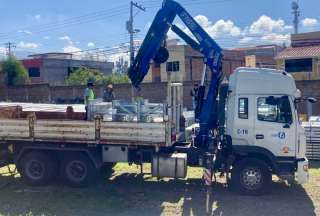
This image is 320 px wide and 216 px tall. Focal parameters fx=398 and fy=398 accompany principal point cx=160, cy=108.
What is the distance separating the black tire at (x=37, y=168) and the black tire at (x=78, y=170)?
1.04 feet

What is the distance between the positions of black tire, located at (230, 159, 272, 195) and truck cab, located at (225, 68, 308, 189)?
16cm

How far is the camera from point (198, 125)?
33.7 ft

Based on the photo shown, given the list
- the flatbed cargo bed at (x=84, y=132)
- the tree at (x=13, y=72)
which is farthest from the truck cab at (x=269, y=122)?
the tree at (x=13, y=72)

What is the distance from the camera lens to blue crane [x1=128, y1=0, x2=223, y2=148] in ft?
33.1

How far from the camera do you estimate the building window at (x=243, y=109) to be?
9273 mm

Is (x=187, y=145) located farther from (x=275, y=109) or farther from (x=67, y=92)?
(x=67, y=92)

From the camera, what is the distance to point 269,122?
921 cm

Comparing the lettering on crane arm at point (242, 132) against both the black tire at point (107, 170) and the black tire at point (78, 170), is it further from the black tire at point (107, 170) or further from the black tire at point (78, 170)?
the black tire at point (107, 170)

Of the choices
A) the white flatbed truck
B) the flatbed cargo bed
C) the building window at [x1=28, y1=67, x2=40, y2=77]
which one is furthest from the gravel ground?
the building window at [x1=28, y1=67, x2=40, y2=77]

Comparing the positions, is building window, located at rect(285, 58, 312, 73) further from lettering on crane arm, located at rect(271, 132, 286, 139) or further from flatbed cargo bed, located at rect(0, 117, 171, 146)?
flatbed cargo bed, located at rect(0, 117, 171, 146)

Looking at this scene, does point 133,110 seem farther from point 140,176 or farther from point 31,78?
point 31,78

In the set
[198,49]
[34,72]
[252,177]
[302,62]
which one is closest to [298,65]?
[302,62]

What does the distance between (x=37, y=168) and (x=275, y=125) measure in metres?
5.93

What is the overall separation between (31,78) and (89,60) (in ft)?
38.2
